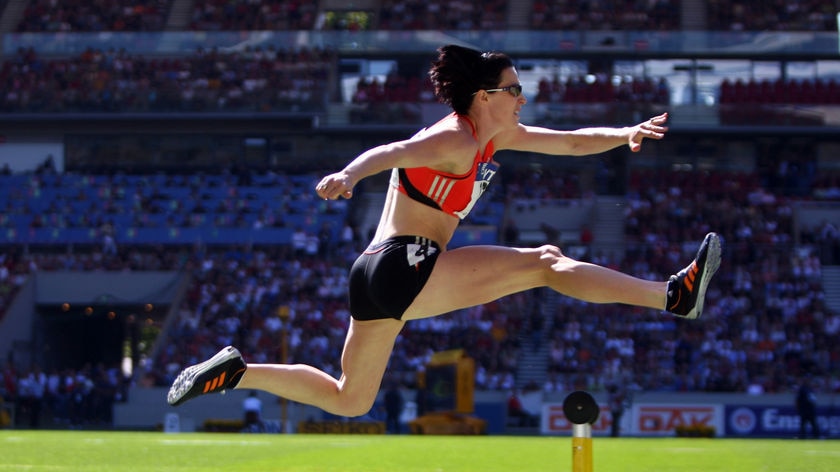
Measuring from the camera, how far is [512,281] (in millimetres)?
6266

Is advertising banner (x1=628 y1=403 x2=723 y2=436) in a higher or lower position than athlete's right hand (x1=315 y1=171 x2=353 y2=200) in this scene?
lower

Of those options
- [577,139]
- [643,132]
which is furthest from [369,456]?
[643,132]

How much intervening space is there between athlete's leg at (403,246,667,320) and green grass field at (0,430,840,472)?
4773mm

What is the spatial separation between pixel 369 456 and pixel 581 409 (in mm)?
8557

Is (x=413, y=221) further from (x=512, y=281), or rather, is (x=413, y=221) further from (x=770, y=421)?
(x=770, y=421)

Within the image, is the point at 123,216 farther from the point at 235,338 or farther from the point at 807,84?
the point at 807,84

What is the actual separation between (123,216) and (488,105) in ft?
97.7

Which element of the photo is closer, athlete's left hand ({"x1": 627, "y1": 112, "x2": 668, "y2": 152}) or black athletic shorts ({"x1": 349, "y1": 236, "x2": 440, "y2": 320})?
black athletic shorts ({"x1": 349, "y1": 236, "x2": 440, "y2": 320})

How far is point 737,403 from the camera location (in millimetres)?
26172

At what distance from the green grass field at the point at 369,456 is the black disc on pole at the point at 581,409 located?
570 centimetres

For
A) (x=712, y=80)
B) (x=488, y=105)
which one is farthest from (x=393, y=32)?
(x=488, y=105)

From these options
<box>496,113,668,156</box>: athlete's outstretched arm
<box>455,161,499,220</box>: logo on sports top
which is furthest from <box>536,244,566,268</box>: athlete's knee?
<box>496,113,668,156</box>: athlete's outstretched arm

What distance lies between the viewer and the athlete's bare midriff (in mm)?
6277

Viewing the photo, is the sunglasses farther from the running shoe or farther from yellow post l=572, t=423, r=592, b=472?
yellow post l=572, t=423, r=592, b=472
